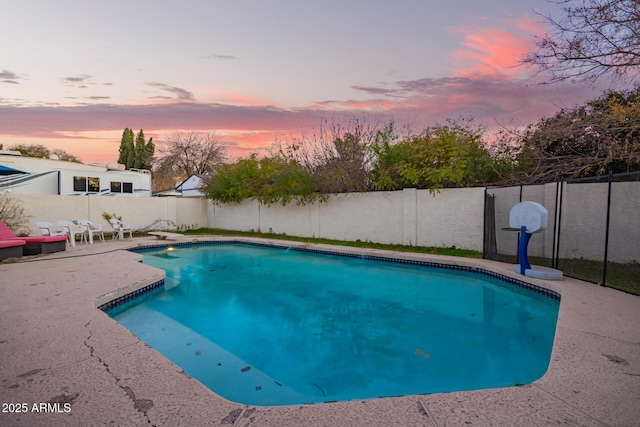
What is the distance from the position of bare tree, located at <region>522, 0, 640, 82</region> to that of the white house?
17.0 m

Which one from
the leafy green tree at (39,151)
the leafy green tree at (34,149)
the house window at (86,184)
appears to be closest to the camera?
the house window at (86,184)

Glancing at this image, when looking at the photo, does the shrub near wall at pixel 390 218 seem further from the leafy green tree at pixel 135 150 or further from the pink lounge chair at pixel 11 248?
the leafy green tree at pixel 135 150

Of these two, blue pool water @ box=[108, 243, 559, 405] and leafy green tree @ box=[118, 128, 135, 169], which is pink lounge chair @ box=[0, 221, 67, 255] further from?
leafy green tree @ box=[118, 128, 135, 169]

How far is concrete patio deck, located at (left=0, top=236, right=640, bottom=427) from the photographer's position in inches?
73.8

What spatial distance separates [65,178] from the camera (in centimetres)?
1534

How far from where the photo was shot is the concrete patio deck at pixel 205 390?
188 centimetres

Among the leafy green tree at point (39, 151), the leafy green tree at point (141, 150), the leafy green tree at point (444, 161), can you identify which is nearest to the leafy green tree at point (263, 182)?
the leafy green tree at point (444, 161)

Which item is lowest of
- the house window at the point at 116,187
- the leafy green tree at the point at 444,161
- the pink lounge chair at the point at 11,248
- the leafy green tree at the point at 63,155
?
the pink lounge chair at the point at 11,248

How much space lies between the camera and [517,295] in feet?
18.9

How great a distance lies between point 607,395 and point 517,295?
395cm

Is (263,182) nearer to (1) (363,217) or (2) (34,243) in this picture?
(1) (363,217)

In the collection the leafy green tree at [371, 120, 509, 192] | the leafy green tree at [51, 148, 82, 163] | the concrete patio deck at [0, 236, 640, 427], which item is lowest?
the concrete patio deck at [0, 236, 640, 427]

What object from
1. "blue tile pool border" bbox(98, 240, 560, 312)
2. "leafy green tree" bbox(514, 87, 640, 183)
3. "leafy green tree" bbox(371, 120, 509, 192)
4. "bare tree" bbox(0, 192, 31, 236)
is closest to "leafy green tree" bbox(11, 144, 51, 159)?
"bare tree" bbox(0, 192, 31, 236)

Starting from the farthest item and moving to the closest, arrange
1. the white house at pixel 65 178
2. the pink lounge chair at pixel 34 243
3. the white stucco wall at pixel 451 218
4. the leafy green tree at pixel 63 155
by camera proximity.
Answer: the leafy green tree at pixel 63 155
the white house at pixel 65 178
the white stucco wall at pixel 451 218
the pink lounge chair at pixel 34 243
